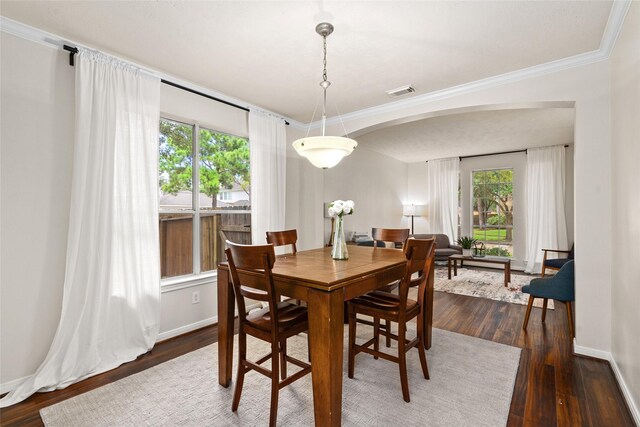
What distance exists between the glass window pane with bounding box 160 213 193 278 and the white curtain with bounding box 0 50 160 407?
1.10 ft

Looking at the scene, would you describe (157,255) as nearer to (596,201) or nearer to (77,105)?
(77,105)

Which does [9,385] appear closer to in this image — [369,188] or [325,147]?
[325,147]

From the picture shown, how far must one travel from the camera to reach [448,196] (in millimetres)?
7344

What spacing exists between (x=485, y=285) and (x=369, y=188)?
2827 millimetres

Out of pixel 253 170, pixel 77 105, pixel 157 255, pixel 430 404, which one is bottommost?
pixel 430 404

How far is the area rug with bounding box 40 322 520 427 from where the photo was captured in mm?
1822

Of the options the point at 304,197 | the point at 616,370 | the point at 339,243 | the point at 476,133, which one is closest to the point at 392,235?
the point at 339,243

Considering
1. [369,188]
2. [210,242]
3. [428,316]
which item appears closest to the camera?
[428,316]

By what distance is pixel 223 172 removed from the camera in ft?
12.1

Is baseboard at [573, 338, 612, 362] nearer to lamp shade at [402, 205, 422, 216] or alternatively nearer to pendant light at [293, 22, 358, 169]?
pendant light at [293, 22, 358, 169]

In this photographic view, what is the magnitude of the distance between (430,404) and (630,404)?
1.20m

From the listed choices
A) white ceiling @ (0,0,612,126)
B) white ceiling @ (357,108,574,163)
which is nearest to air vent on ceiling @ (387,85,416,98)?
white ceiling @ (0,0,612,126)

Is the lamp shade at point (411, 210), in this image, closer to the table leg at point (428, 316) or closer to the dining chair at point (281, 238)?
the table leg at point (428, 316)

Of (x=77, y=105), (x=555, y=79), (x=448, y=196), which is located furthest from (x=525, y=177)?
(x=77, y=105)
